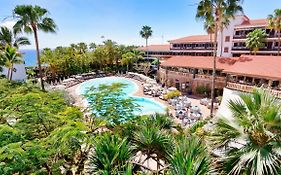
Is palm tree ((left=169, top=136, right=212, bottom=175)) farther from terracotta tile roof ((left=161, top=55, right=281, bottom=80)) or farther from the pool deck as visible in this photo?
terracotta tile roof ((left=161, top=55, right=281, bottom=80))

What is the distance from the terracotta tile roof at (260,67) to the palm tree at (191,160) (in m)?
22.0

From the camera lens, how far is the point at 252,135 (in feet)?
23.0

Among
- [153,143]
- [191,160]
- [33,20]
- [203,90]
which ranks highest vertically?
[33,20]

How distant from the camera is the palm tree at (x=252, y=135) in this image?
632 centimetres

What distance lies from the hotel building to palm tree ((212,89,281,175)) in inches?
724

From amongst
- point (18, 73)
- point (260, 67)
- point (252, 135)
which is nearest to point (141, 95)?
point (260, 67)

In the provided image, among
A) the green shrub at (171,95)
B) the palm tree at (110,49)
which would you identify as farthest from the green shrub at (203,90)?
the palm tree at (110,49)

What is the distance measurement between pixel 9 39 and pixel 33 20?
24.8 ft

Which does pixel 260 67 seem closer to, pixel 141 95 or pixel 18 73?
pixel 141 95

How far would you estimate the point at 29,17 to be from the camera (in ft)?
90.9

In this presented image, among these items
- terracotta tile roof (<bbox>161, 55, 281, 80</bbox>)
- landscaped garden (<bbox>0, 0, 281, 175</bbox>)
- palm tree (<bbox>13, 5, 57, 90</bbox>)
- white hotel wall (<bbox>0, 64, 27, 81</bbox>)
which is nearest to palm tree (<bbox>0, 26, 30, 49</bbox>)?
palm tree (<bbox>13, 5, 57, 90</bbox>)

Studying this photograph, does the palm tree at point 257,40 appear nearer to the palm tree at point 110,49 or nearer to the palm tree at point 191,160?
the palm tree at point 110,49

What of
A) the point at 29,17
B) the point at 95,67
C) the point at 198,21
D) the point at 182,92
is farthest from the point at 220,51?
the point at 29,17

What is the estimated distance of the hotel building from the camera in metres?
27.8
